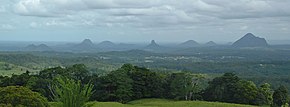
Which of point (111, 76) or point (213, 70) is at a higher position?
point (111, 76)

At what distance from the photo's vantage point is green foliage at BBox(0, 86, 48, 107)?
91.6ft

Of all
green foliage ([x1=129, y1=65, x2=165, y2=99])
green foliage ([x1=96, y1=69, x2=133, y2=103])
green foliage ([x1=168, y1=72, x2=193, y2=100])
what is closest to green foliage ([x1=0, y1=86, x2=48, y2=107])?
green foliage ([x1=96, y1=69, x2=133, y2=103])

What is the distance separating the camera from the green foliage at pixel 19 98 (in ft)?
91.6

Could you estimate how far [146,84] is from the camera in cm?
5544

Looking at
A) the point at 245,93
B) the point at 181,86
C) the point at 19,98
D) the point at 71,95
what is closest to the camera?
the point at 71,95

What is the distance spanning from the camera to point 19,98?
92.1ft

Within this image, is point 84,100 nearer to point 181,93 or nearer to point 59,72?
point 181,93

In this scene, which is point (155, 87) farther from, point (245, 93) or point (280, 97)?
point (280, 97)

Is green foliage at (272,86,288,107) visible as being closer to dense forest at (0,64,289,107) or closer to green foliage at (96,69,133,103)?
dense forest at (0,64,289,107)

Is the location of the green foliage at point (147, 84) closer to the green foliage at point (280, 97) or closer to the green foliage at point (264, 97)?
the green foliage at point (264, 97)

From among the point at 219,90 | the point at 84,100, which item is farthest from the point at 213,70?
the point at 84,100

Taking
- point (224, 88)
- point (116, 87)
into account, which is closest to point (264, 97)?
point (224, 88)

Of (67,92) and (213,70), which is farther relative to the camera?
(213,70)

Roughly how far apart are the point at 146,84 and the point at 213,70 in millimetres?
140579
